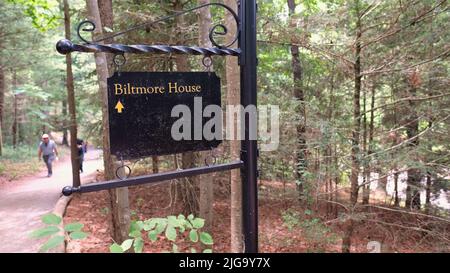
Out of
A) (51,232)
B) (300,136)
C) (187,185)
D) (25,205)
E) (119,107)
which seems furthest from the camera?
(25,205)

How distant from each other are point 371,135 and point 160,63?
5391 mm

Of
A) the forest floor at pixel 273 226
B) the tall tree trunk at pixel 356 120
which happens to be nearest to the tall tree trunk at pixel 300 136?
the forest floor at pixel 273 226

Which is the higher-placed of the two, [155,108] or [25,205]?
[155,108]

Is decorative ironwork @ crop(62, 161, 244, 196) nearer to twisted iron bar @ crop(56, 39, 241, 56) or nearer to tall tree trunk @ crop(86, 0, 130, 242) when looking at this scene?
twisted iron bar @ crop(56, 39, 241, 56)

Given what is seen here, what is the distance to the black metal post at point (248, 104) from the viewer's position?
8.11 feet

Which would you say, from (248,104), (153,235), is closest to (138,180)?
(153,235)

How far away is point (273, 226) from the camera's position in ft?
28.4

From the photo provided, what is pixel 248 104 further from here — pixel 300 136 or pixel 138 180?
pixel 300 136

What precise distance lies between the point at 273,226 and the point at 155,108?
7.15m

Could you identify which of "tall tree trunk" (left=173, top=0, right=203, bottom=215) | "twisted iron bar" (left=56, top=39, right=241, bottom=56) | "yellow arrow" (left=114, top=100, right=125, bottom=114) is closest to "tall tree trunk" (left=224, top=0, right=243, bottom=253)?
"twisted iron bar" (left=56, top=39, right=241, bottom=56)

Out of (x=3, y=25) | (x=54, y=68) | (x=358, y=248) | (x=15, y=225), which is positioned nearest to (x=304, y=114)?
(x=358, y=248)

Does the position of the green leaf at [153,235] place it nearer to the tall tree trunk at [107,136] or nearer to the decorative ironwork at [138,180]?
the decorative ironwork at [138,180]
